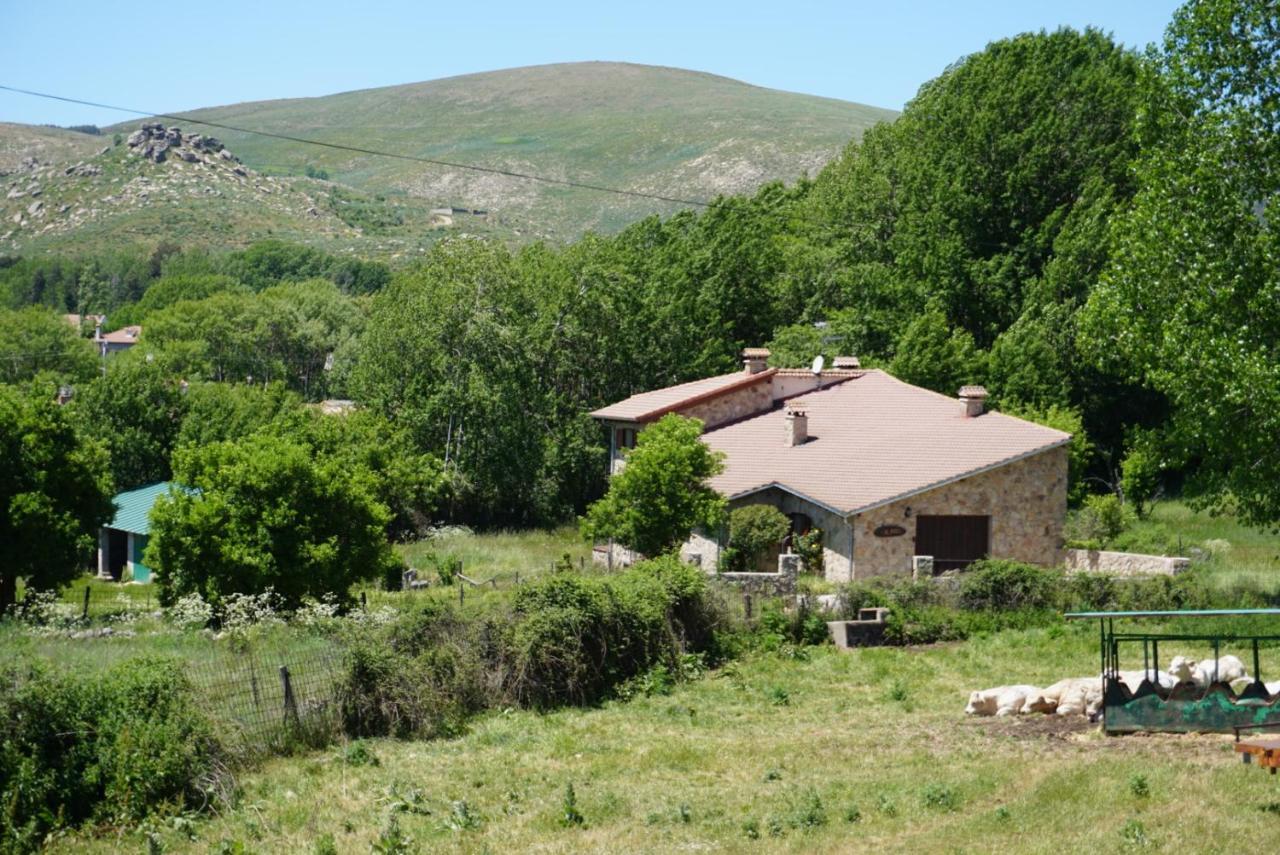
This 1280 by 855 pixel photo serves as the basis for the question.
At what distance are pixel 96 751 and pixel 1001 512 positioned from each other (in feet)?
82.9

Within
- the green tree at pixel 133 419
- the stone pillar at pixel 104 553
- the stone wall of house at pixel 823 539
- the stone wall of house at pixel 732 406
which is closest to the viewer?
the stone wall of house at pixel 823 539

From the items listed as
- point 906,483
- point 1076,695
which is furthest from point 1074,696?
point 906,483

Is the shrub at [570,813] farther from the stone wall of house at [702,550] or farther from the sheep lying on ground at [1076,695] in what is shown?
the stone wall of house at [702,550]

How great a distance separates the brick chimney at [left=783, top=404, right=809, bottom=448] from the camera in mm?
41156

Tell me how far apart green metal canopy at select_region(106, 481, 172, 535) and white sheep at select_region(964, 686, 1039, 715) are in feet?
115

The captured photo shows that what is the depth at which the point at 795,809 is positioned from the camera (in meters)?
16.4

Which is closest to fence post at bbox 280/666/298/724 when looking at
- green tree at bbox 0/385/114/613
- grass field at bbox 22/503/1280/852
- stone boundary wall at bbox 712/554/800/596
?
grass field at bbox 22/503/1280/852

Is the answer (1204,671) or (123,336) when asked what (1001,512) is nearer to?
(1204,671)

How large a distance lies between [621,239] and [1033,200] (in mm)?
21214

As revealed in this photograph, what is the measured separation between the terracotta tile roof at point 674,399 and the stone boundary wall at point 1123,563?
11.6m

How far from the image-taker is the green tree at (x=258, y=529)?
30.1 m

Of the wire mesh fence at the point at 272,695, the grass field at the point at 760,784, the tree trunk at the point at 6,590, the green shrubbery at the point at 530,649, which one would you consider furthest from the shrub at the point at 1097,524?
the tree trunk at the point at 6,590

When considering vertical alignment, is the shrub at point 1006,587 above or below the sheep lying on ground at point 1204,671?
above

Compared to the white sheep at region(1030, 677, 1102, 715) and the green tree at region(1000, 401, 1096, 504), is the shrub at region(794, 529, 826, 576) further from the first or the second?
the white sheep at region(1030, 677, 1102, 715)
